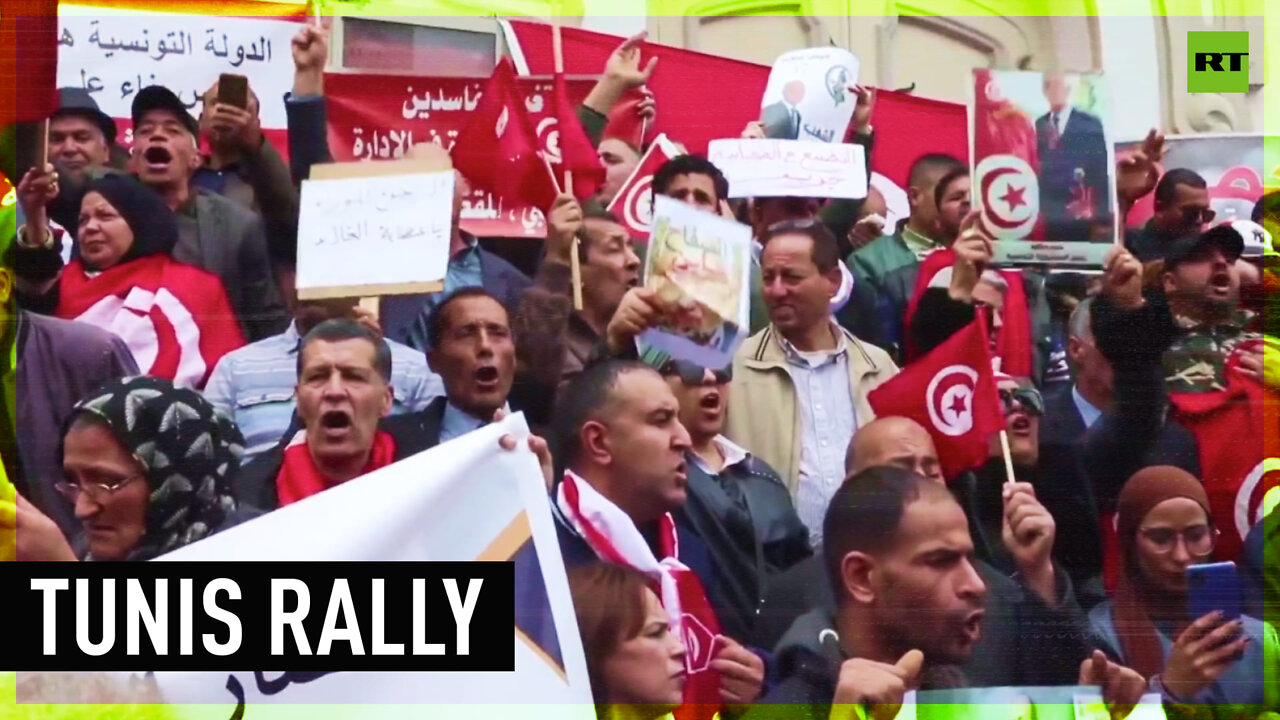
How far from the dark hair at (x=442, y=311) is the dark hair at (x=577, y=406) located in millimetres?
197

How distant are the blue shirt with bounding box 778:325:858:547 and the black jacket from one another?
0.76m

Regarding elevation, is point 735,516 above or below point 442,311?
below

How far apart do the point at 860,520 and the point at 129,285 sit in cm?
160

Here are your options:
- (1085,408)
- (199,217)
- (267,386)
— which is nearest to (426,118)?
(199,217)

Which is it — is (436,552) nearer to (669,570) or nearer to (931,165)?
(669,570)

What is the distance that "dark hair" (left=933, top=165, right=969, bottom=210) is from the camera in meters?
3.90

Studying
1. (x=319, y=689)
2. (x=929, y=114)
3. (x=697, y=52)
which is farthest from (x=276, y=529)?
(x=929, y=114)

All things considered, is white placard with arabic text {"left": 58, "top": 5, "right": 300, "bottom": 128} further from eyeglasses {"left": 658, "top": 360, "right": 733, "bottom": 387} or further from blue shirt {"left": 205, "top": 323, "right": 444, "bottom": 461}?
eyeglasses {"left": 658, "top": 360, "right": 733, "bottom": 387}

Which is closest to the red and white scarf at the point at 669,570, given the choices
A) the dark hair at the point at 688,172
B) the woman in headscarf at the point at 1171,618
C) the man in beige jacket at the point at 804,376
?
the man in beige jacket at the point at 804,376

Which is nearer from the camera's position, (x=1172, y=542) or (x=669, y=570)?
(x=669, y=570)

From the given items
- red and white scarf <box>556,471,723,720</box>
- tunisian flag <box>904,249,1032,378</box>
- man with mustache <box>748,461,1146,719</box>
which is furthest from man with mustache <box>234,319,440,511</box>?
tunisian flag <box>904,249,1032,378</box>

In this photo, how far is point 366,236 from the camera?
3744 mm

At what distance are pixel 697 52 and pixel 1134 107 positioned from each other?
0.96 m

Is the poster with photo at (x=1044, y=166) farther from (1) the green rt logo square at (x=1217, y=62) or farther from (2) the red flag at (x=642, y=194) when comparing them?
(2) the red flag at (x=642, y=194)
